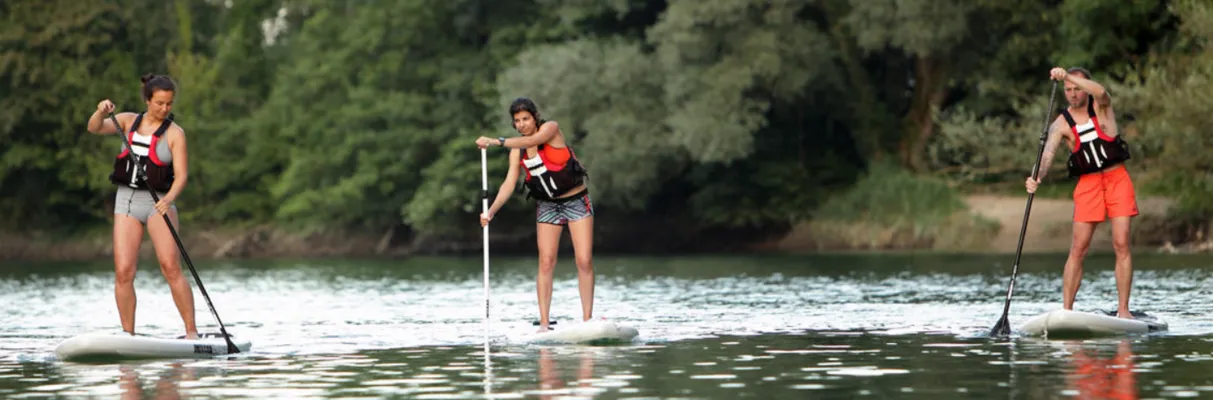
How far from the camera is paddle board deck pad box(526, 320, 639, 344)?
54.9 feet

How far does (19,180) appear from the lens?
A: 68.3 meters

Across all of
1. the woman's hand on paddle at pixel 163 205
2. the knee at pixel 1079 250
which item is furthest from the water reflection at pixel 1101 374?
the woman's hand on paddle at pixel 163 205

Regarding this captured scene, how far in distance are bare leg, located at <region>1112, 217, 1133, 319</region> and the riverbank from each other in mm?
26063

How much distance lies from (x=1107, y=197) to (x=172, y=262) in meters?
7.57

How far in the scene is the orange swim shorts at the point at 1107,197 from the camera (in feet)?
56.9

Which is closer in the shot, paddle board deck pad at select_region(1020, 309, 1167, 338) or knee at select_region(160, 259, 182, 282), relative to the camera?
knee at select_region(160, 259, 182, 282)

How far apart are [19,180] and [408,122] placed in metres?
14.1

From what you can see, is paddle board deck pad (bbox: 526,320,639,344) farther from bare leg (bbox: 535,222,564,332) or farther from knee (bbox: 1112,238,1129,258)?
knee (bbox: 1112,238,1129,258)

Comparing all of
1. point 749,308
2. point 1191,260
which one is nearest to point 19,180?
point 1191,260

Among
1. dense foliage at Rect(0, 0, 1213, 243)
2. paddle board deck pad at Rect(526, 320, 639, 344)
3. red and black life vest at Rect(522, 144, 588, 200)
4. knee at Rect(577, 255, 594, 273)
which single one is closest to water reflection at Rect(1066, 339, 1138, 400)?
paddle board deck pad at Rect(526, 320, 639, 344)

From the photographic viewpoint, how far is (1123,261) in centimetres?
1738

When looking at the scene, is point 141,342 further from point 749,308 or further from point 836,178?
point 836,178

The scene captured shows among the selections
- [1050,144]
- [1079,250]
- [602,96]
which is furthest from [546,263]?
[602,96]

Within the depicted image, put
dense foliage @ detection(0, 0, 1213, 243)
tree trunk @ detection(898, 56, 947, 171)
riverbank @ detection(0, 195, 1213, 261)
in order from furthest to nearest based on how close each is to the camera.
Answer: tree trunk @ detection(898, 56, 947, 171), dense foliage @ detection(0, 0, 1213, 243), riverbank @ detection(0, 195, 1213, 261)
